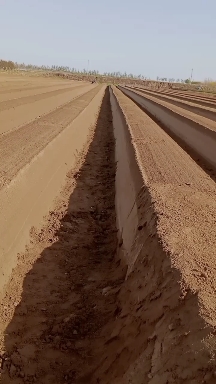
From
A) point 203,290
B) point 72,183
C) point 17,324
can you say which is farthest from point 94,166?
point 203,290

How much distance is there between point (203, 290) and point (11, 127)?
390 inches

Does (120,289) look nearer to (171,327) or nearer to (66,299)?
(66,299)

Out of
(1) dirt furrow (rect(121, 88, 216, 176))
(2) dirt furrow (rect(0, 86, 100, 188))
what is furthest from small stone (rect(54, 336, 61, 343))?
(1) dirt furrow (rect(121, 88, 216, 176))

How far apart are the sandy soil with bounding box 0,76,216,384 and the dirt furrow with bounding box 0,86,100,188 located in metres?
0.09

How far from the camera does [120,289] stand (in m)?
4.88

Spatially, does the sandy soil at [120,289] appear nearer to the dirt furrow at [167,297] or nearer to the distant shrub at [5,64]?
the dirt furrow at [167,297]

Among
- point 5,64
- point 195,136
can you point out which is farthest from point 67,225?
point 5,64

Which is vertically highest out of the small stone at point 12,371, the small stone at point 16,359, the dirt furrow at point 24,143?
the dirt furrow at point 24,143

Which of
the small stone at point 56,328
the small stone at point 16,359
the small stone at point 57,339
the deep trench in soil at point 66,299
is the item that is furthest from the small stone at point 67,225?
the small stone at point 16,359

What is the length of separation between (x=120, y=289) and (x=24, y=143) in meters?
5.80

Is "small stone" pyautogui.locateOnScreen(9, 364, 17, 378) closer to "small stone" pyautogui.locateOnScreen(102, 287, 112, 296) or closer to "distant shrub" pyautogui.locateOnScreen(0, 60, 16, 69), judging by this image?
"small stone" pyautogui.locateOnScreen(102, 287, 112, 296)

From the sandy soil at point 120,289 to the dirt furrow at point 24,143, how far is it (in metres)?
0.09

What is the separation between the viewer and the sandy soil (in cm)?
321

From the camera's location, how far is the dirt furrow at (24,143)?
24.6 feet
